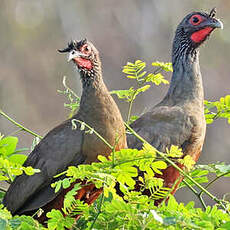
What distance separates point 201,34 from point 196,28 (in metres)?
0.06

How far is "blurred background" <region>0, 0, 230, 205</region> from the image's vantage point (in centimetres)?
1360

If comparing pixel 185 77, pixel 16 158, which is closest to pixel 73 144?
pixel 16 158

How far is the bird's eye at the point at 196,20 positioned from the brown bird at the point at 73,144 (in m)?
1.26

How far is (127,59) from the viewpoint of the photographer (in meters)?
13.7

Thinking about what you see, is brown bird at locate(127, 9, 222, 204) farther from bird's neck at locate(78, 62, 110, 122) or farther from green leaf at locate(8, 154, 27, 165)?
green leaf at locate(8, 154, 27, 165)

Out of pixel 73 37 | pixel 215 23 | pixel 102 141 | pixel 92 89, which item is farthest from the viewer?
pixel 73 37

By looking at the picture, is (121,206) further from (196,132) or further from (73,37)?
(73,37)

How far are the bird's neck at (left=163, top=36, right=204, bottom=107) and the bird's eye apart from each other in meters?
0.15

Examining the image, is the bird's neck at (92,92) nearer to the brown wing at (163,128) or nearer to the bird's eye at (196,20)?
the brown wing at (163,128)

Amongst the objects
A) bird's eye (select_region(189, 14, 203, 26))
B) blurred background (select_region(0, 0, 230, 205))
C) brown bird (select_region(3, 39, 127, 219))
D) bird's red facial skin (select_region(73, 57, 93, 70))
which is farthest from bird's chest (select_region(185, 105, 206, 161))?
blurred background (select_region(0, 0, 230, 205))

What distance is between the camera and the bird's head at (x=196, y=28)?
14.9ft

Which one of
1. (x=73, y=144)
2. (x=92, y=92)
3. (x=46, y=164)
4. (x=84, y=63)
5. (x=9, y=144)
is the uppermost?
(x=84, y=63)

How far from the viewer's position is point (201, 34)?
4652 millimetres

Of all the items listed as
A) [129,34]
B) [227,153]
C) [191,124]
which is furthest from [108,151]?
[129,34]
